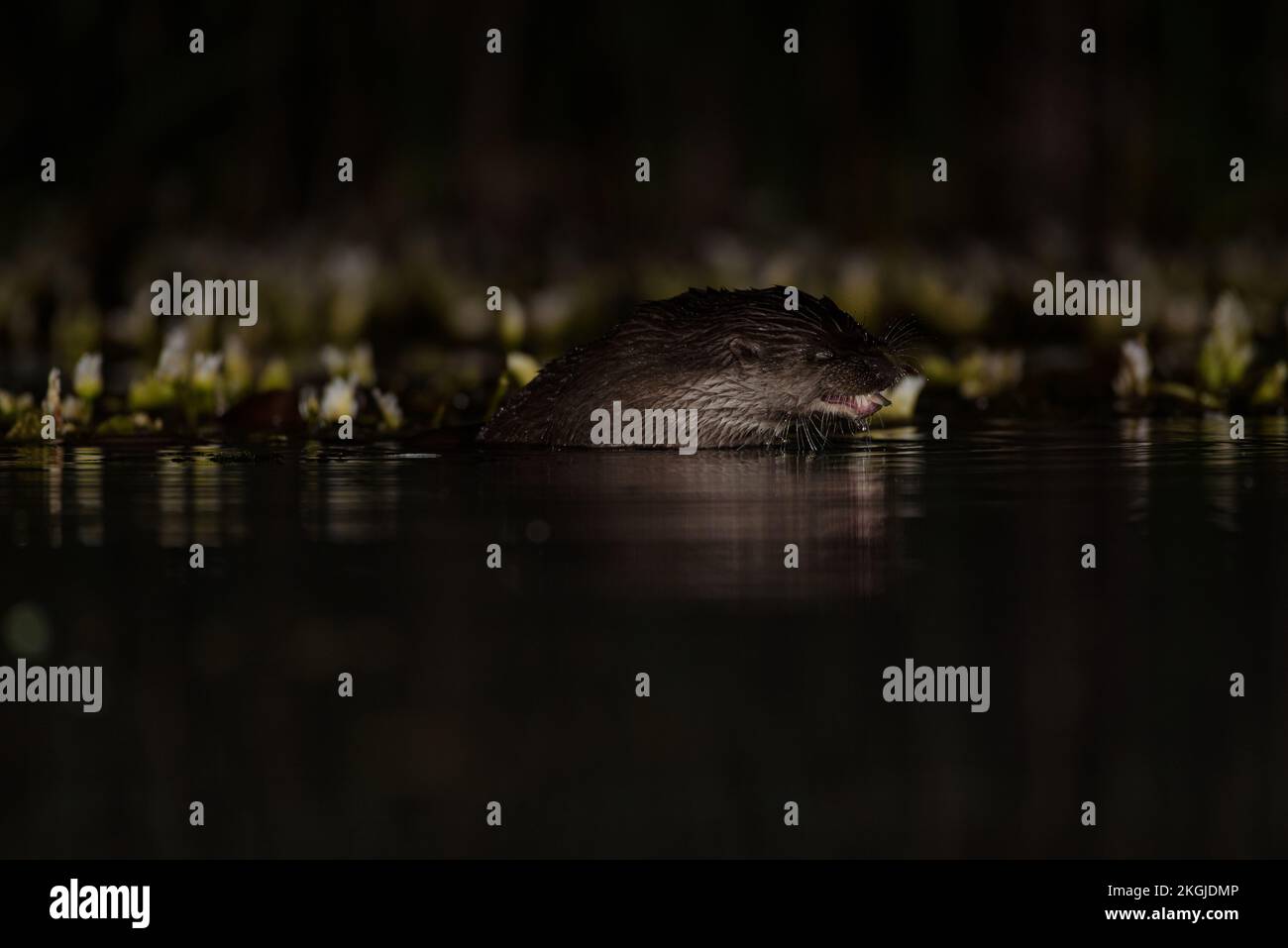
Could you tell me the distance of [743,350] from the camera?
551 inches

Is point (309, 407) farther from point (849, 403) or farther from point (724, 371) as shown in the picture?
point (849, 403)

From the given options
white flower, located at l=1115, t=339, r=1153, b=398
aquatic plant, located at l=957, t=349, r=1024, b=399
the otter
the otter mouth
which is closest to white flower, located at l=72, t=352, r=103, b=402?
the otter

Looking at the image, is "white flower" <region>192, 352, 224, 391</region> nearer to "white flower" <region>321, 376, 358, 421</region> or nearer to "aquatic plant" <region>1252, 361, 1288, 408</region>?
"white flower" <region>321, 376, 358, 421</region>

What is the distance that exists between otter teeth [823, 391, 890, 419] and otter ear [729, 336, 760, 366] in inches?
20.3

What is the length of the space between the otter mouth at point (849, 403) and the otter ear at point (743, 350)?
1.61 ft

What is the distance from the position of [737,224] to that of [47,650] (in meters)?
21.1

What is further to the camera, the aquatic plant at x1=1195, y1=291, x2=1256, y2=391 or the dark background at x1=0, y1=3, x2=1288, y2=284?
the dark background at x1=0, y1=3, x2=1288, y2=284

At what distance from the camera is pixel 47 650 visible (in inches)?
274

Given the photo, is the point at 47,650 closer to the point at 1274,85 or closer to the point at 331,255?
the point at 331,255

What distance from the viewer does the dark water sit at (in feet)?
17.0

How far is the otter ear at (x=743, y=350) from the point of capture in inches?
551

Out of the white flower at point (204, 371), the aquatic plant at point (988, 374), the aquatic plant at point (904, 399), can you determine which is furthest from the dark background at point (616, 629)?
the white flower at point (204, 371)
